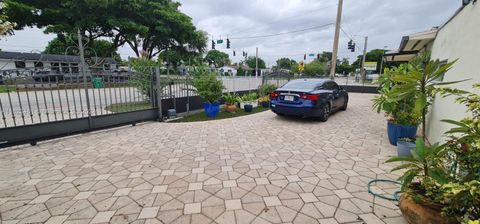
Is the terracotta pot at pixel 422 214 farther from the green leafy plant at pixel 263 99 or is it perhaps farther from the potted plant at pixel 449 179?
the green leafy plant at pixel 263 99

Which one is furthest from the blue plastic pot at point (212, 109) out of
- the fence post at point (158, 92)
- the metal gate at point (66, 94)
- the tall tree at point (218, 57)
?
the tall tree at point (218, 57)

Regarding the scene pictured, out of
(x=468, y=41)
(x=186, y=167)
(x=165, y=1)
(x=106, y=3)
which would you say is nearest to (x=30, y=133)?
(x=186, y=167)

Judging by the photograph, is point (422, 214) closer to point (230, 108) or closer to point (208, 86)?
point (208, 86)

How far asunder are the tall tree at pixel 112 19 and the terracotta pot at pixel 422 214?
13.9 metres

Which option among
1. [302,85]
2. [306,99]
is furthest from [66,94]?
[302,85]

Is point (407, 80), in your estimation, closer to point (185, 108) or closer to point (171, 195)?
point (171, 195)

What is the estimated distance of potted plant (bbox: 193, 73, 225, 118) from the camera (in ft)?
24.1

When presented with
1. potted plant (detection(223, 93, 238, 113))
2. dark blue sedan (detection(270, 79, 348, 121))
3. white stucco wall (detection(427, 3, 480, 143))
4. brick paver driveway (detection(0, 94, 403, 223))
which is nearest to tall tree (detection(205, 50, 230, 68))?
potted plant (detection(223, 93, 238, 113))

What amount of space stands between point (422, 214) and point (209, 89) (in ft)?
20.9

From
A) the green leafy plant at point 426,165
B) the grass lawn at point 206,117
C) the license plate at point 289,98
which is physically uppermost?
the license plate at point 289,98

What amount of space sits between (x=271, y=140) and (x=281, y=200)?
241 cm

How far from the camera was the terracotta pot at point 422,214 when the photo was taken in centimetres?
170

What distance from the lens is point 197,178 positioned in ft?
10.3

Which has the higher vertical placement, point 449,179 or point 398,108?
point 398,108
